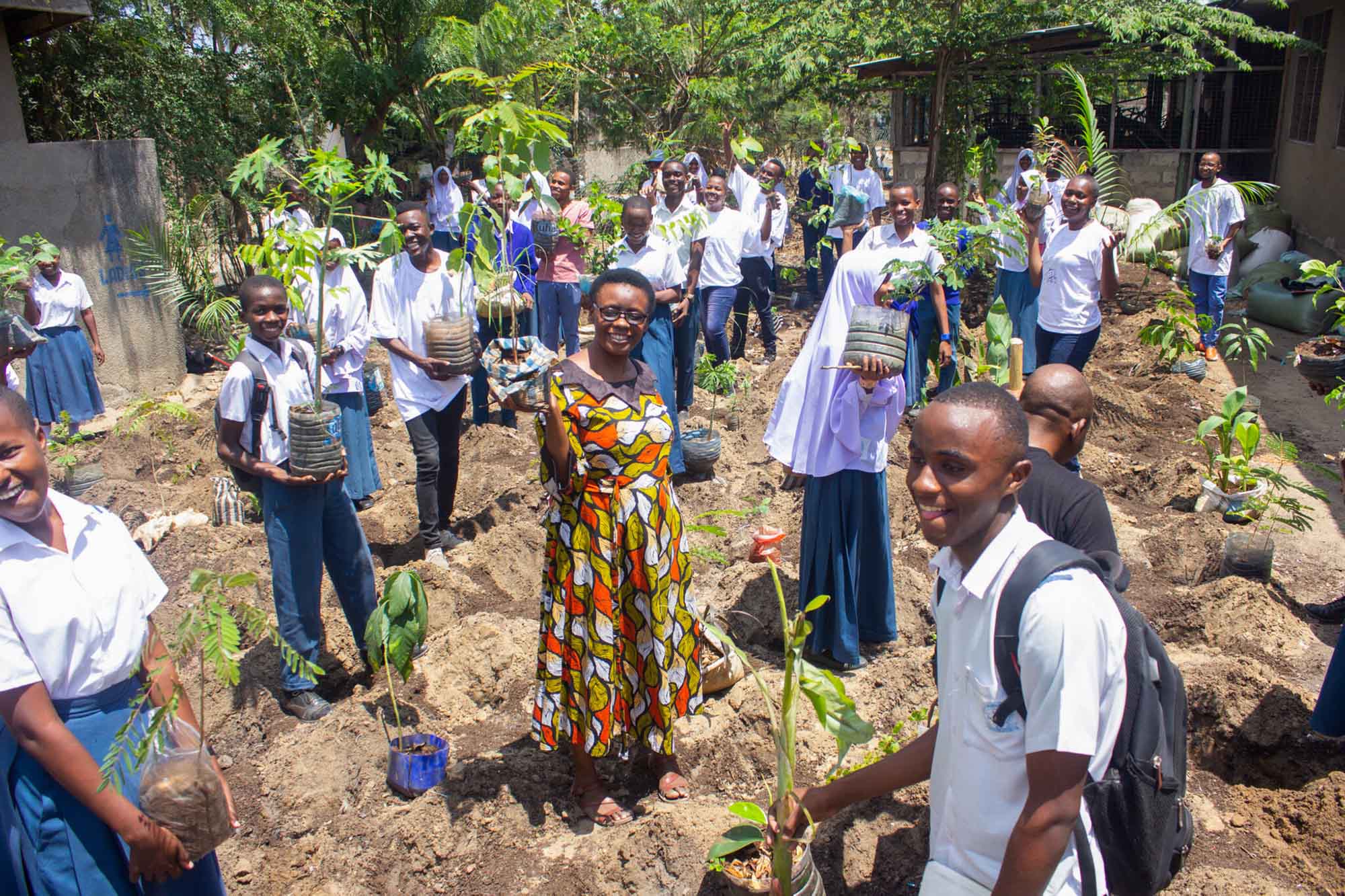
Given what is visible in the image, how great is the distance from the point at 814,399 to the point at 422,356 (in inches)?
91.7

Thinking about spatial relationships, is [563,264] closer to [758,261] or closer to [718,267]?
[718,267]

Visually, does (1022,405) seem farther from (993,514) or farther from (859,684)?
(859,684)

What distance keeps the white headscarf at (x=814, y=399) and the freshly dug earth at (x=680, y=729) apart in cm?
89

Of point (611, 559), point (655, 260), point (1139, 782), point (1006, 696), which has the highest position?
point (655, 260)

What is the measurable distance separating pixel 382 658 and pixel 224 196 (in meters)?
10.2

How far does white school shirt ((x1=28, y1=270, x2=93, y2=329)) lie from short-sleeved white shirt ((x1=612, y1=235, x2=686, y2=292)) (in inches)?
176

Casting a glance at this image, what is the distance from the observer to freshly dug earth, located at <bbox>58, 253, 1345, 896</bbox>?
3.18 metres

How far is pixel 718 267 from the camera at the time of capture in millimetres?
8172

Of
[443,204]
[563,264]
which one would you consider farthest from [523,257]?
[443,204]

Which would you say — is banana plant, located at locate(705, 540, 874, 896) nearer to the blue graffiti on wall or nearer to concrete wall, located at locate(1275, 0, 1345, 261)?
the blue graffiti on wall

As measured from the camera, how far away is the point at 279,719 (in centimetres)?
414

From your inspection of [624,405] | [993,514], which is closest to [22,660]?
[624,405]

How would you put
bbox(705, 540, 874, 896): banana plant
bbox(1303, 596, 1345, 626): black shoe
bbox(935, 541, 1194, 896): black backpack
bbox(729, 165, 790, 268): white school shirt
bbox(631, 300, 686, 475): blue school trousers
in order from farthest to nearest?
bbox(729, 165, 790, 268): white school shirt, bbox(631, 300, 686, 475): blue school trousers, bbox(1303, 596, 1345, 626): black shoe, bbox(705, 540, 874, 896): banana plant, bbox(935, 541, 1194, 896): black backpack

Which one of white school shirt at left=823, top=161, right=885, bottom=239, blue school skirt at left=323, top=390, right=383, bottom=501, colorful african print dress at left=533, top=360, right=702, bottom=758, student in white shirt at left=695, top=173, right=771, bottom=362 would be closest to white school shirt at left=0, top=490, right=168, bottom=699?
colorful african print dress at left=533, top=360, right=702, bottom=758
